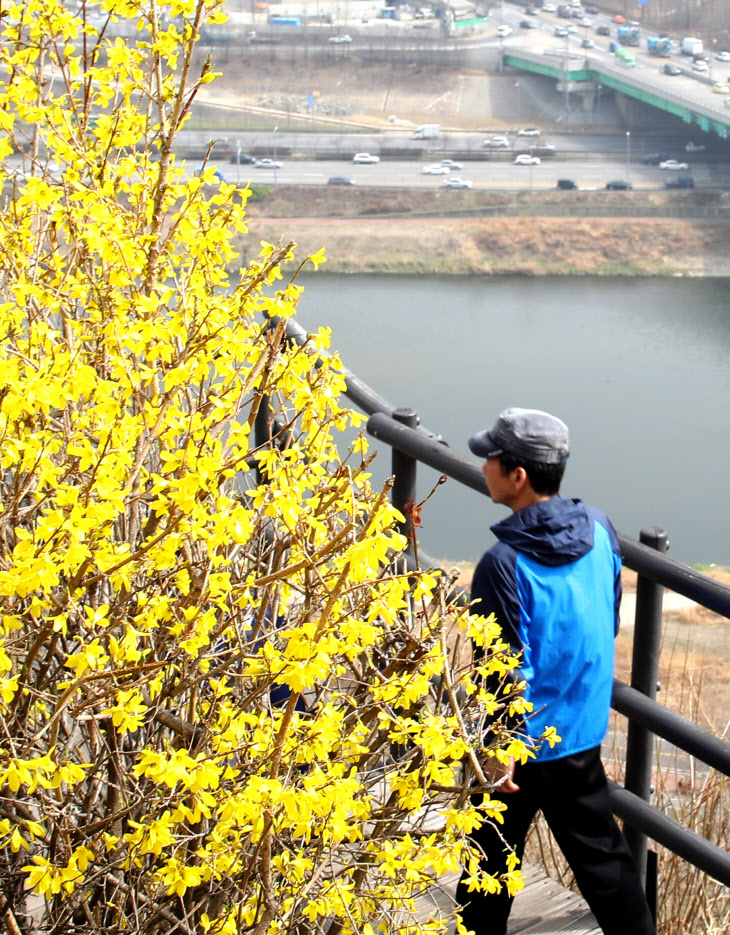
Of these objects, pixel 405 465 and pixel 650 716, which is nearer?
pixel 650 716

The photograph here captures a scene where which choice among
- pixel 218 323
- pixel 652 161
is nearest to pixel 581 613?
pixel 218 323

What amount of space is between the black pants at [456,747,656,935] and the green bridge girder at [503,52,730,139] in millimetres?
49376

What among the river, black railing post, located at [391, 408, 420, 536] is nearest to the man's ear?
black railing post, located at [391, 408, 420, 536]

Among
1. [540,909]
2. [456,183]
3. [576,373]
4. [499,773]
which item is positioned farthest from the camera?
[456,183]

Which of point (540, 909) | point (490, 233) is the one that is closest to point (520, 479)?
point (540, 909)

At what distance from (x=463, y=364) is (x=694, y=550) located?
10146mm

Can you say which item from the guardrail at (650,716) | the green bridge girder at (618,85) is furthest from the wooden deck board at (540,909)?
the green bridge girder at (618,85)

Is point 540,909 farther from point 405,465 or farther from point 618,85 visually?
point 618,85

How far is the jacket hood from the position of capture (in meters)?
2.22

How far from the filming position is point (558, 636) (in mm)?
2225

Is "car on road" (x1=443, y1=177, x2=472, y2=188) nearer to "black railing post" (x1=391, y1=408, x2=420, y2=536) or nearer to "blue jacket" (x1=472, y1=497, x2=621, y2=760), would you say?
"black railing post" (x1=391, y1=408, x2=420, y2=536)

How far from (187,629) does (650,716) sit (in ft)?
3.46

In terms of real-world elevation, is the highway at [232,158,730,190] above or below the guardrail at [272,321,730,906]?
below

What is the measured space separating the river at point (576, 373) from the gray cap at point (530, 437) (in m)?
19.5
